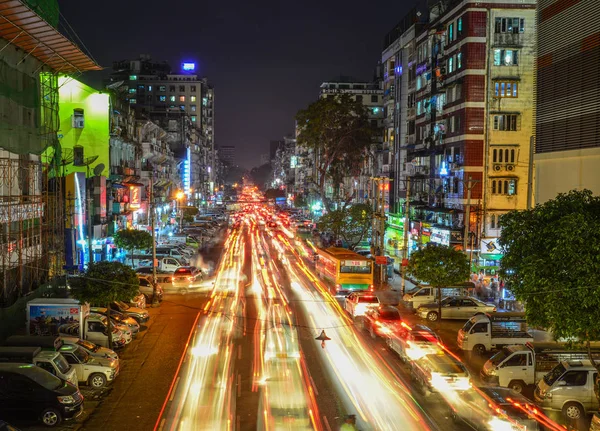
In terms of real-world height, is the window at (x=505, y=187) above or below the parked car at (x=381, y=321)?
above

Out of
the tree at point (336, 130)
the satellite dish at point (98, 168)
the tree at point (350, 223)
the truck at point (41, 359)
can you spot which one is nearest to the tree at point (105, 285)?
the truck at point (41, 359)

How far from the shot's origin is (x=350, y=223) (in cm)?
6119

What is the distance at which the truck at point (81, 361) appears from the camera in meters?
19.6

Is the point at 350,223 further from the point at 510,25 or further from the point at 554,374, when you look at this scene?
the point at 554,374

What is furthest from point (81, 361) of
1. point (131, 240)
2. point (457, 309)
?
point (131, 240)

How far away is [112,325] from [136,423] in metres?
9.24

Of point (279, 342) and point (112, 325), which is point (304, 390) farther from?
point (112, 325)

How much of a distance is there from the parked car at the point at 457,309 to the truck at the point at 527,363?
36.7 ft

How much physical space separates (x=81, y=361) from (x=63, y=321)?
4617 millimetres

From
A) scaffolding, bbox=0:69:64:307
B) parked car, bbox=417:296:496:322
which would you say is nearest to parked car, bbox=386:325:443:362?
Result: parked car, bbox=417:296:496:322

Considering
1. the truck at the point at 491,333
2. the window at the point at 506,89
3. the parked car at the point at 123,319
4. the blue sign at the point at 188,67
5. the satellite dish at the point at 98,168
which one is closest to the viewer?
the truck at the point at 491,333

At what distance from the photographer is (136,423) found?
53.2 ft

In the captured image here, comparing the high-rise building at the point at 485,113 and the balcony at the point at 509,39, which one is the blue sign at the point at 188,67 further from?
the balcony at the point at 509,39

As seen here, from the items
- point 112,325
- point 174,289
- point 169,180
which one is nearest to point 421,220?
point 174,289
